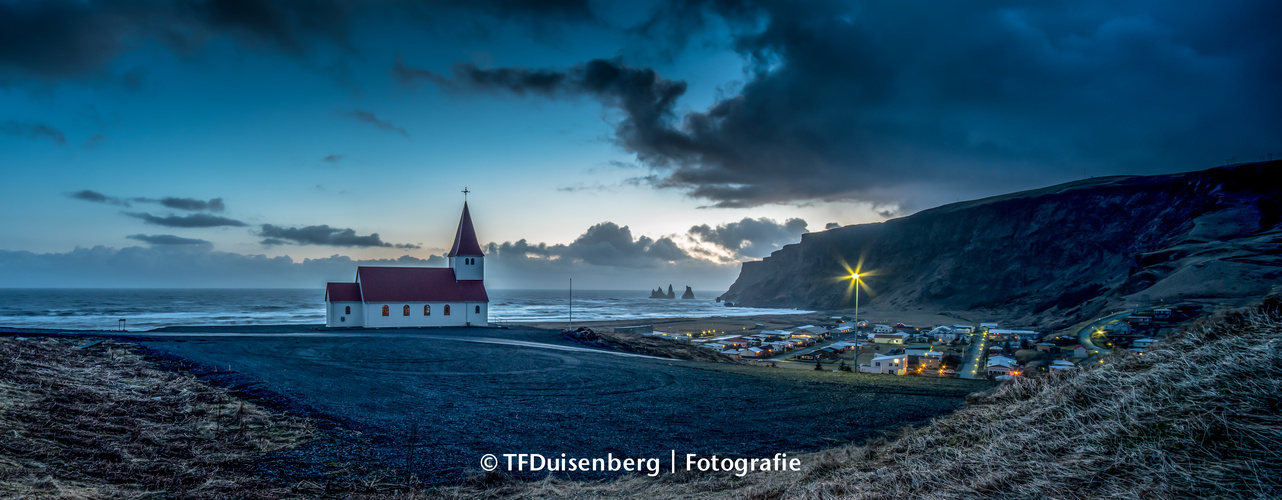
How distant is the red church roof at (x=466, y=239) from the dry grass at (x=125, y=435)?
23.3m

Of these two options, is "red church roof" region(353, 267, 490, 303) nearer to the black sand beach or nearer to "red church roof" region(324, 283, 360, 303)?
"red church roof" region(324, 283, 360, 303)

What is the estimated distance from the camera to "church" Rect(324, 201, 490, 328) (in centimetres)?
3350

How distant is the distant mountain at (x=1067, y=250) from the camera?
3972 cm

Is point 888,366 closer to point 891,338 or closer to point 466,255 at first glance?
point 891,338

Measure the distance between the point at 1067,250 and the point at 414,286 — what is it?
85387 millimetres

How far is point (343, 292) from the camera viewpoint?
34094 mm

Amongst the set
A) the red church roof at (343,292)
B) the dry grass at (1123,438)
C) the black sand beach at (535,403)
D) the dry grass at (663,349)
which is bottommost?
the dry grass at (663,349)

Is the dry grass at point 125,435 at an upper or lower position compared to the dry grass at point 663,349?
upper

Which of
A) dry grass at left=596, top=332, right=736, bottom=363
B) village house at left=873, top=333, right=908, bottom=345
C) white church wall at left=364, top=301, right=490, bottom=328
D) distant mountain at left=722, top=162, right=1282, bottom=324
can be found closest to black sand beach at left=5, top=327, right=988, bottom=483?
dry grass at left=596, top=332, right=736, bottom=363

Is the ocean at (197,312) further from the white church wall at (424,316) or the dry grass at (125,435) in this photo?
the dry grass at (125,435)

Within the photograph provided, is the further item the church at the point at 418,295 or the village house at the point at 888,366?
the church at the point at 418,295

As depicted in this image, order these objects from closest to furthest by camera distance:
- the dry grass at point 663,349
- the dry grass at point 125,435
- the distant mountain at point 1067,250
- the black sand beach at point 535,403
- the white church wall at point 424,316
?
the dry grass at point 125,435 < the black sand beach at point 535,403 < the dry grass at point 663,349 < the white church wall at point 424,316 < the distant mountain at point 1067,250

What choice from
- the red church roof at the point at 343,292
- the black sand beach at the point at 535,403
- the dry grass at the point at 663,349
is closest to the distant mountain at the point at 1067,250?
the dry grass at the point at 663,349

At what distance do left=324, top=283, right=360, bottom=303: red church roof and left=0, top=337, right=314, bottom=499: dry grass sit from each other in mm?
19739
